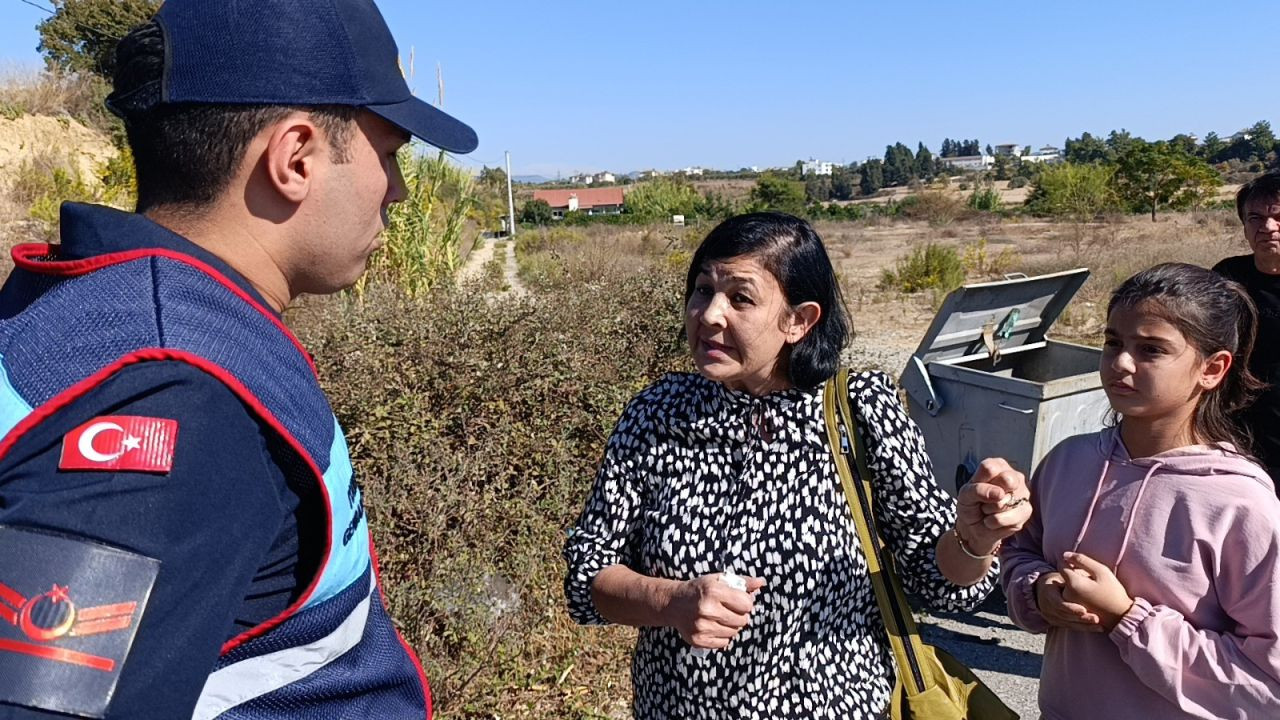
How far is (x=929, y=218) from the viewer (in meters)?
45.8

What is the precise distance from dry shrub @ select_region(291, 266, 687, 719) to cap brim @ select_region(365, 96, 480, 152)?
2346mm

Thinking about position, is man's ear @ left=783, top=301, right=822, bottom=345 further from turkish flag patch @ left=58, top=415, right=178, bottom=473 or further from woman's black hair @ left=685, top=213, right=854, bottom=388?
turkish flag patch @ left=58, top=415, right=178, bottom=473

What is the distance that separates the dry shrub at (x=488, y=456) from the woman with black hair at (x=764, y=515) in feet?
5.09

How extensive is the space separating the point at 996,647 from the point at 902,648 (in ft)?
9.23

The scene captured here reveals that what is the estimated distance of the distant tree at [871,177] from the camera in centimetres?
10138

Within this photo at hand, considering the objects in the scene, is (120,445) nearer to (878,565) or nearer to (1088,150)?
(878,565)

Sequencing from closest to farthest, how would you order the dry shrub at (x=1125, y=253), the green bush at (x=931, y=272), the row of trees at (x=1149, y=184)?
the dry shrub at (x=1125, y=253) → the green bush at (x=931, y=272) → the row of trees at (x=1149, y=184)

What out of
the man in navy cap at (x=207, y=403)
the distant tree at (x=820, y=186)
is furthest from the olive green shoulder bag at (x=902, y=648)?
the distant tree at (x=820, y=186)

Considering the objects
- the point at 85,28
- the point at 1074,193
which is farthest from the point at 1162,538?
the point at 1074,193

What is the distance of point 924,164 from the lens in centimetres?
11488

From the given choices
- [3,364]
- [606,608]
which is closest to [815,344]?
[606,608]

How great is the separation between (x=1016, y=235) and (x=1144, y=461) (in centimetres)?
3359

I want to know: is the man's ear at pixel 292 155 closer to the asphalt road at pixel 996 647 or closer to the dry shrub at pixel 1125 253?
the asphalt road at pixel 996 647

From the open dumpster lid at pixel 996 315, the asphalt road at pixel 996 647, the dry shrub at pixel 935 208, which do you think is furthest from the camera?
the dry shrub at pixel 935 208
